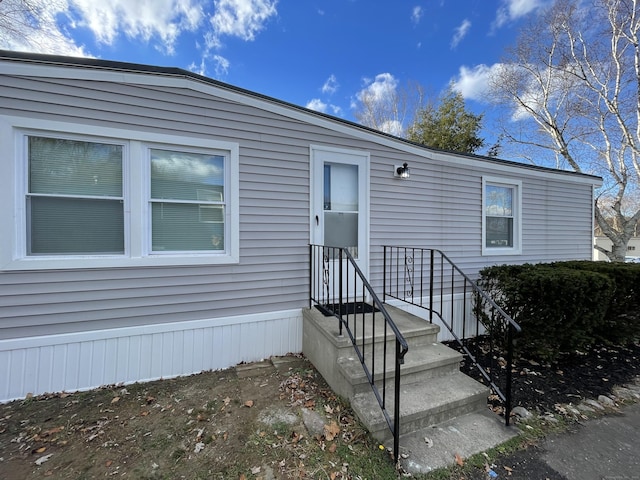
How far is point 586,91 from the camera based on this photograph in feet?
32.6

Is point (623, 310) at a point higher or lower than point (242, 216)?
lower

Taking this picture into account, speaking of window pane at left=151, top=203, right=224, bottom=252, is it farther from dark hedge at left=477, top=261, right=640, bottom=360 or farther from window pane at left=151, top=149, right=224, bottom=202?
dark hedge at left=477, top=261, right=640, bottom=360

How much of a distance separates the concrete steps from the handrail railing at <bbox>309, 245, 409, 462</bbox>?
0.02 metres

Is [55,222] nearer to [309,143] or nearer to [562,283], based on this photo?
[309,143]

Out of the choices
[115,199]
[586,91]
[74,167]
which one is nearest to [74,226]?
[115,199]

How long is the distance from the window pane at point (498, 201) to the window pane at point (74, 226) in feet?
18.8

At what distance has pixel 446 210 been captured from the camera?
15.6ft

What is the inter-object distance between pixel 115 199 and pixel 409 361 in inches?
138

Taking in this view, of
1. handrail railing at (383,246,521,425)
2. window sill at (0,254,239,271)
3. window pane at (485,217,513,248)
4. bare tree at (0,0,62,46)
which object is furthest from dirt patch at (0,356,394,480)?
bare tree at (0,0,62,46)

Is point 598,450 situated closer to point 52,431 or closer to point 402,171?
point 402,171

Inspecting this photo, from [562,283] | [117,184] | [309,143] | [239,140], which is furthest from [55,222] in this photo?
[562,283]

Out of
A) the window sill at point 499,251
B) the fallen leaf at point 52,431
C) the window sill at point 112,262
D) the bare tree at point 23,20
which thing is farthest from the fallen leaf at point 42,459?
the bare tree at point 23,20

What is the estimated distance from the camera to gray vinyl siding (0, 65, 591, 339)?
2697 mm

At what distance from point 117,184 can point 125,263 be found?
85 cm
